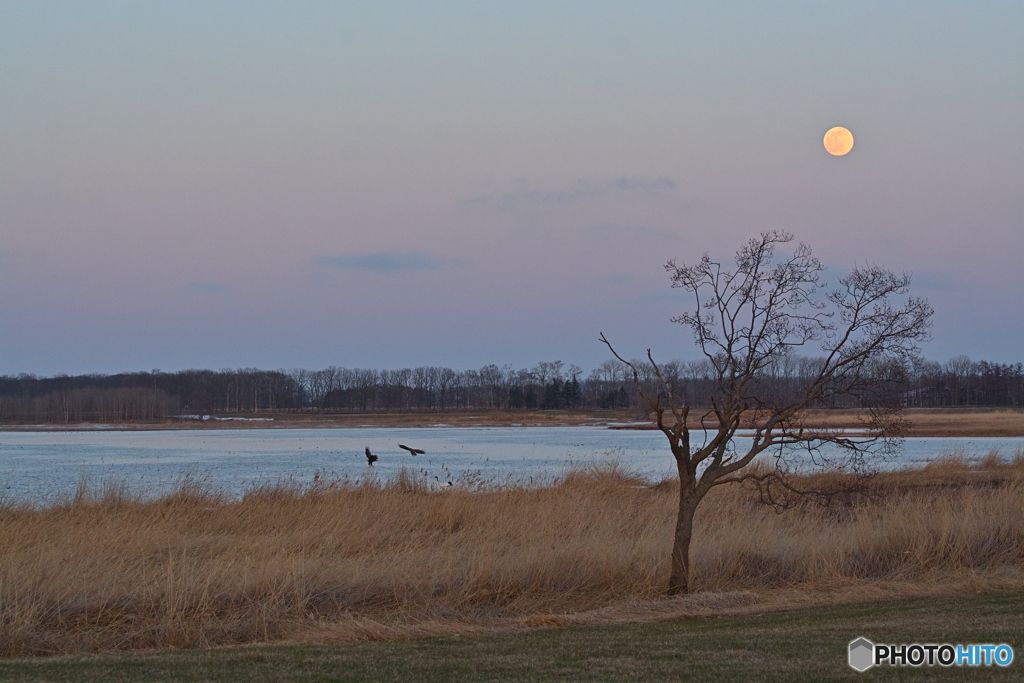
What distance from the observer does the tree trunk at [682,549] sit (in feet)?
33.0

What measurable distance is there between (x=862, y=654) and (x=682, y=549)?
4355 millimetres

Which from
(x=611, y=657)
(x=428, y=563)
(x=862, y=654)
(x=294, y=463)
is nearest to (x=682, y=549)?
(x=428, y=563)

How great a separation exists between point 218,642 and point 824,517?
11857mm

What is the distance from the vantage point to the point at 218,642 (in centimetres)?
846

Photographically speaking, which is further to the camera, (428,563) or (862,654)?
(428,563)

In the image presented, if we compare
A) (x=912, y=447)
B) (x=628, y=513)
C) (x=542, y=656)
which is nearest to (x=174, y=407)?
(x=912, y=447)

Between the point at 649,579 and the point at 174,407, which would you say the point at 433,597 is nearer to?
the point at 649,579

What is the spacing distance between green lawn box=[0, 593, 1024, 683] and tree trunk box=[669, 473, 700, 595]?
1942 millimetres

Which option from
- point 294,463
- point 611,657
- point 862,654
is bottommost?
point 294,463

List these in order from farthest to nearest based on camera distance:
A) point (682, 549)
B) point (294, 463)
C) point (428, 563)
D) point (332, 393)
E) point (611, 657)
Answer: point (332, 393) → point (294, 463) → point (428, 563) → point (682, 549) → point (611, 657)

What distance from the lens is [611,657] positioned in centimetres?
644

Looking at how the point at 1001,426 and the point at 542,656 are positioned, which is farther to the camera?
the point at 1001,426

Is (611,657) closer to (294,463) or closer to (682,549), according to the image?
(682,549)

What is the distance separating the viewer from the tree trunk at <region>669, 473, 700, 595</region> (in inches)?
396
